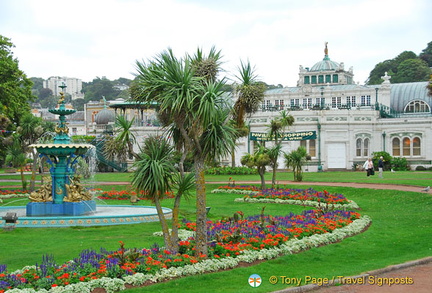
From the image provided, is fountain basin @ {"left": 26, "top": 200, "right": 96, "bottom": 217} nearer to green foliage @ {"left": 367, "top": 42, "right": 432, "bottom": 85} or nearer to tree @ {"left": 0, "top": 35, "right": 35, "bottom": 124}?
tree @ {"left": 0, "top": 35, "right": 35, "bottom": 124}

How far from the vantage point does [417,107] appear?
6631 cm

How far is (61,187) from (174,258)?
12.6 metres

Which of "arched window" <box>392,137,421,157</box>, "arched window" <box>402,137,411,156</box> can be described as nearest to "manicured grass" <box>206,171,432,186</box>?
"arched window" <box>392,137,421,157</box>

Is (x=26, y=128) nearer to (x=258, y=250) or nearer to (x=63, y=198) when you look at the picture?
(x=63, y=198)

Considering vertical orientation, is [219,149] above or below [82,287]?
above

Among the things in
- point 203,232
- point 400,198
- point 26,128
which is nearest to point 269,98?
point 26,128

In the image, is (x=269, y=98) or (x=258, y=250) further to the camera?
(x=269, y=98)

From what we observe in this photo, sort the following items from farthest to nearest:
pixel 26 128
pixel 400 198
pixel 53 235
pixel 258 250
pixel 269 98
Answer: pixel 269 98 → pixel 26 128 → pixel 400 198 → pixel 53 235 → pixel 258 250

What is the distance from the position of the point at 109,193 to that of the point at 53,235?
49.7 feet

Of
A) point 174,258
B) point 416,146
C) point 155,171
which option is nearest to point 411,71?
point 416,146

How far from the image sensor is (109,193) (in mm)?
35156

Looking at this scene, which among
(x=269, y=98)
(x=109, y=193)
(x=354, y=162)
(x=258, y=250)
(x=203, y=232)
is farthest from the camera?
(x=269, y=98)

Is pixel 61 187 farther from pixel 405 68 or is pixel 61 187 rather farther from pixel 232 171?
pixel 405 68

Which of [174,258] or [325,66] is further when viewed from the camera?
[325,66]
